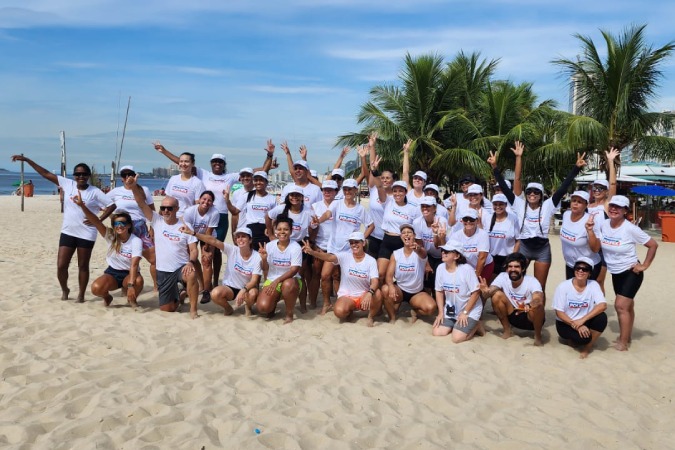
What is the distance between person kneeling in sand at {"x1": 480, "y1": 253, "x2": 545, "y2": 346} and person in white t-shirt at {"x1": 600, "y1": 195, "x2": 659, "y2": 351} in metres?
0.85

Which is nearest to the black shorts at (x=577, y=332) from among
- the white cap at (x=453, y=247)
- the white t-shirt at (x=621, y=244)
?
the white t-shirt at (x=621, y=244)

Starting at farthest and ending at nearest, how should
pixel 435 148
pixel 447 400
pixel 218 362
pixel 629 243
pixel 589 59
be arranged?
pixel 435 148
pixel 589 59
pixel 629 243
pixel 218 362
pixel 447 400

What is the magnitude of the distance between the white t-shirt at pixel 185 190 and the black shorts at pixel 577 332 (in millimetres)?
5035

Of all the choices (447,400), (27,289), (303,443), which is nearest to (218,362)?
(303,443)

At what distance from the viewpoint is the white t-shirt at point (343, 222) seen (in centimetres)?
729

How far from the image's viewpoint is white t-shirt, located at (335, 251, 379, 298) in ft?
22.3

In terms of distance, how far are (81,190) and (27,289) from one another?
5.78 ft

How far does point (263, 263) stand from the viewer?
6.98 metres

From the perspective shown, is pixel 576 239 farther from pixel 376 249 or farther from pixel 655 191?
pixel 655 191

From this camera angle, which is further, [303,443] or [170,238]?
[170,238]

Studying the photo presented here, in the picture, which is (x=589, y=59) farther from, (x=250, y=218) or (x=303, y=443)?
(x=303, y=443)

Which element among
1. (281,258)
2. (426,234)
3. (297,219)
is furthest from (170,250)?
(426,234)

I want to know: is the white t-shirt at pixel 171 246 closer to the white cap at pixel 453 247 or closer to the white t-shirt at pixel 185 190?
the white t-shirt at pixel 185 190

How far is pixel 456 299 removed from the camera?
6.49 metres
